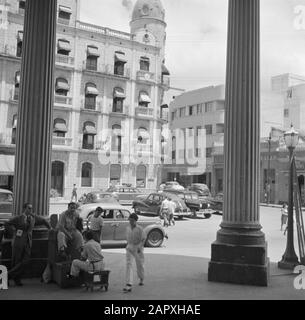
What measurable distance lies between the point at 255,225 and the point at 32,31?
20.1 ft

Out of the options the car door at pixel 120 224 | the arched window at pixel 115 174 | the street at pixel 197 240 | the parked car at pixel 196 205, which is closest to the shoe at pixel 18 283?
the street at pixel 197 240

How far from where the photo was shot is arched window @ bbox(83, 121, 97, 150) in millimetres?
44875

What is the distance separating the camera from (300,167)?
4366 cm

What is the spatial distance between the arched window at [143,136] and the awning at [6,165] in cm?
1375

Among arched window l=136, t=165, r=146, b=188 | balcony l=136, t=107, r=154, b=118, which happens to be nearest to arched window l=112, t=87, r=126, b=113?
balcony l=136, t=107, r=154, b=118

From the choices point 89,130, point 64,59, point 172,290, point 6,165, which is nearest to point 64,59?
point 64,59

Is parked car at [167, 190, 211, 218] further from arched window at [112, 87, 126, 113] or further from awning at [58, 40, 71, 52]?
awning at [58, 40, 71, 52]

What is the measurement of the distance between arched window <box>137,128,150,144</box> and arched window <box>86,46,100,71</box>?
7.91m

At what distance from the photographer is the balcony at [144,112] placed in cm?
4809

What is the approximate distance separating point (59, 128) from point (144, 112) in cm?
977

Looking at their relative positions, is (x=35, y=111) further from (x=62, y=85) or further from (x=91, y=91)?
(x=91, y=91)

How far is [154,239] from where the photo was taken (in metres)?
15.7

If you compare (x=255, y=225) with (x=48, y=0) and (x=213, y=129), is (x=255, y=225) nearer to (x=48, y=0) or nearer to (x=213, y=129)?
(x=48, y=0)

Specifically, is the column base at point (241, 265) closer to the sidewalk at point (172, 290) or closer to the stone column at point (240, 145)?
the stone column at point (240, 145)
